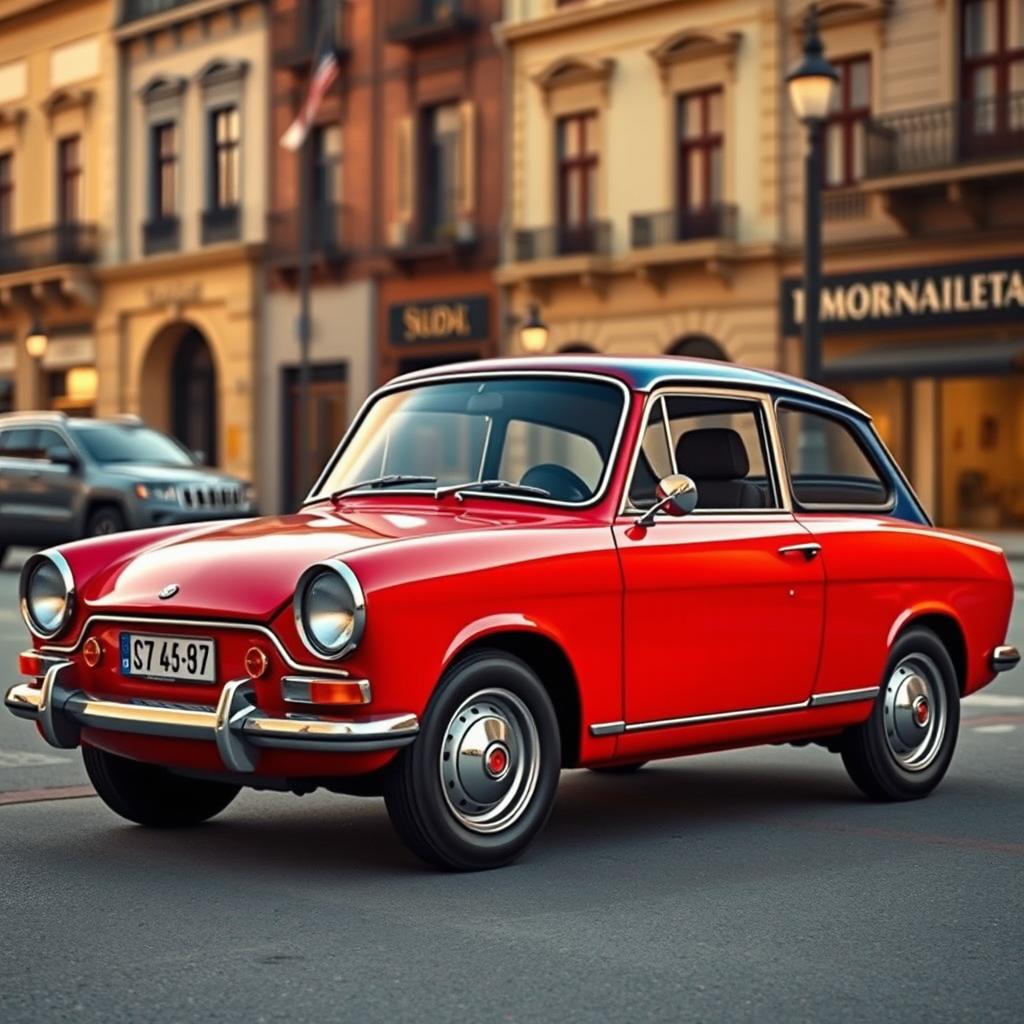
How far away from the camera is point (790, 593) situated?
754 cm

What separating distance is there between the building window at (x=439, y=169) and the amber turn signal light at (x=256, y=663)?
101 ft

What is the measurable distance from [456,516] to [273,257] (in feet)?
110

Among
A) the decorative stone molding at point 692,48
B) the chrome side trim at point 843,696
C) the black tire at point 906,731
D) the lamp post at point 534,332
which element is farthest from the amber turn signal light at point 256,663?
the decorative stone molding at point 692,48

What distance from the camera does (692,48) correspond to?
105 ft

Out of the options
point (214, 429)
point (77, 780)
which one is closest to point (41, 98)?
point (214, 429)

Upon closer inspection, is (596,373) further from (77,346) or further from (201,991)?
(77,346)

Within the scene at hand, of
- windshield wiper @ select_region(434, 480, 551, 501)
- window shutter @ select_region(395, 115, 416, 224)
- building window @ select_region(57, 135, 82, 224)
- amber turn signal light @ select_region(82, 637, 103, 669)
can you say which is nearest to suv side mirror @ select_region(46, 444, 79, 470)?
window shutter @ select_region(395, 115, 416, 224)

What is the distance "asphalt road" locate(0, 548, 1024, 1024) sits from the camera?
4.86 m

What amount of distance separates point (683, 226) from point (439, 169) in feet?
21.4

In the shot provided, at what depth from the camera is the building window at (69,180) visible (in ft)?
150

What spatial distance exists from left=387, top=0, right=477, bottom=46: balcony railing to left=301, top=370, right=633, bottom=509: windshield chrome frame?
2862 centimetres

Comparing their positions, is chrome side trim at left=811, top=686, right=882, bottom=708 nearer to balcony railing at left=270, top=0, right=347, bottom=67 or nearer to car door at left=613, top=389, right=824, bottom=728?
car door at left=613, top=389, right=824, bottom=728

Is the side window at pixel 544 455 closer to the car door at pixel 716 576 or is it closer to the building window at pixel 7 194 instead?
the car door at pixel 716 576

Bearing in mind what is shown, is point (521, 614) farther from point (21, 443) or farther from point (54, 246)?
point (54, 246)
